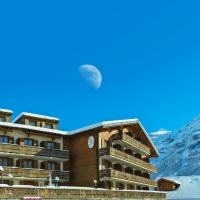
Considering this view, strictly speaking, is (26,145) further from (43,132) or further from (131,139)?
(131,139)

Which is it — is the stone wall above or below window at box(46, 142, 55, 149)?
below

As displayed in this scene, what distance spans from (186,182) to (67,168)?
81.2 meters

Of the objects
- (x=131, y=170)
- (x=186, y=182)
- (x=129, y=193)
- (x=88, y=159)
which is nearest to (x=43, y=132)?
(x=88, y=159)

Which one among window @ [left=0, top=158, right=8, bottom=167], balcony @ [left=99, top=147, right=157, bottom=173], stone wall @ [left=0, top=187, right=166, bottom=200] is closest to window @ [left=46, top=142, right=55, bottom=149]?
balcony @ [left=99, top=147, right=157, bottom=173]

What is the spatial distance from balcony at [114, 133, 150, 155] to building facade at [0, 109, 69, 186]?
248 inches

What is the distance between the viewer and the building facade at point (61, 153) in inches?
1924

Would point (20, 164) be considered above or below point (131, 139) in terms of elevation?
below

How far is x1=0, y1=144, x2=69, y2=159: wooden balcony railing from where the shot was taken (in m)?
47.9

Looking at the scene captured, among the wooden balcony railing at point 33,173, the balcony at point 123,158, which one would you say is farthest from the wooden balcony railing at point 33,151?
the balcony at point 123,158

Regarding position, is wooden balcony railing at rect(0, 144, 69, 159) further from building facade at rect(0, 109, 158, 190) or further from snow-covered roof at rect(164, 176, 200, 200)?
snow-covered roof at rect(164, 176, 200, 200)

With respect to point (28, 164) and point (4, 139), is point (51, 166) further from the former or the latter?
point (4, 139)

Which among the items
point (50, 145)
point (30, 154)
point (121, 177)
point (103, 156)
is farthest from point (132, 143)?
point (30, 154)

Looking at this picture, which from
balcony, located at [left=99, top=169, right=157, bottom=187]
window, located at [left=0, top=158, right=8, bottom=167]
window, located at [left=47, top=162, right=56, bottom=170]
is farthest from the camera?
window, located at [left=47, top=162, right=56, bottom=170]

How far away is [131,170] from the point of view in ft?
205
